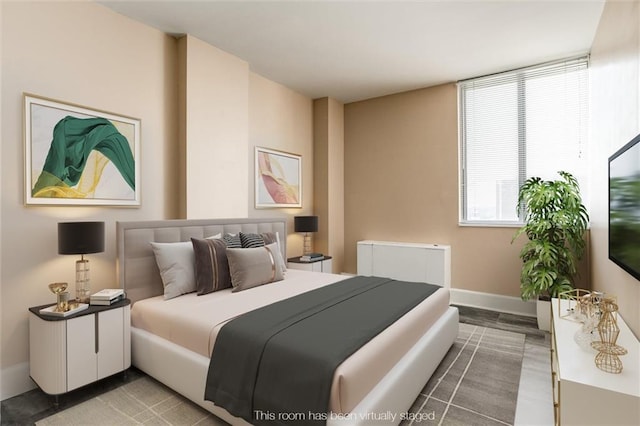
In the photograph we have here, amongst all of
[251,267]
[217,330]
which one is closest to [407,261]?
[251,267]

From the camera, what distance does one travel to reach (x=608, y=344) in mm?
1738

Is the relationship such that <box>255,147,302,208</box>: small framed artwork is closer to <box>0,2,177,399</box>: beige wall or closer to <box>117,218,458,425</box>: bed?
<box>117,218,458,425</box>: bed

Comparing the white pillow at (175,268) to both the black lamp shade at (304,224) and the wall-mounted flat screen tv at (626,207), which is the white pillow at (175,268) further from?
the wall-mounted flat screen tv at (626,207)

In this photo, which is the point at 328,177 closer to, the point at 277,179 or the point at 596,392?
the point at 277,179

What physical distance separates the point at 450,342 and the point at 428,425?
1.08m

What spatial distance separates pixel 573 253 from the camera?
3.74 metres

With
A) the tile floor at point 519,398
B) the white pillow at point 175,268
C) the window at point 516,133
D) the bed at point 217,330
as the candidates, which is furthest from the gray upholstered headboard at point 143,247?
the window at point 516,133

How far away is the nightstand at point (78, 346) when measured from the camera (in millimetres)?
2166

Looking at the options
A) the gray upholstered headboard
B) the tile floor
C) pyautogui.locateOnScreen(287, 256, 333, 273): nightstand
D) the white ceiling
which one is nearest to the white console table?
the tile floor

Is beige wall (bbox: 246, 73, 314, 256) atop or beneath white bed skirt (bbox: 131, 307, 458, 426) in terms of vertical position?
atop

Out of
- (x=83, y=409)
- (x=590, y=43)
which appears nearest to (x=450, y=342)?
(x=83, y=409)

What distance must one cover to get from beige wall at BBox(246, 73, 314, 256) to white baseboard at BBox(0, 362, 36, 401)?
252 cm

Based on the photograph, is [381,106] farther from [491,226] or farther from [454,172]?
[491,226]

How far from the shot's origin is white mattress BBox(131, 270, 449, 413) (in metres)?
1.62
